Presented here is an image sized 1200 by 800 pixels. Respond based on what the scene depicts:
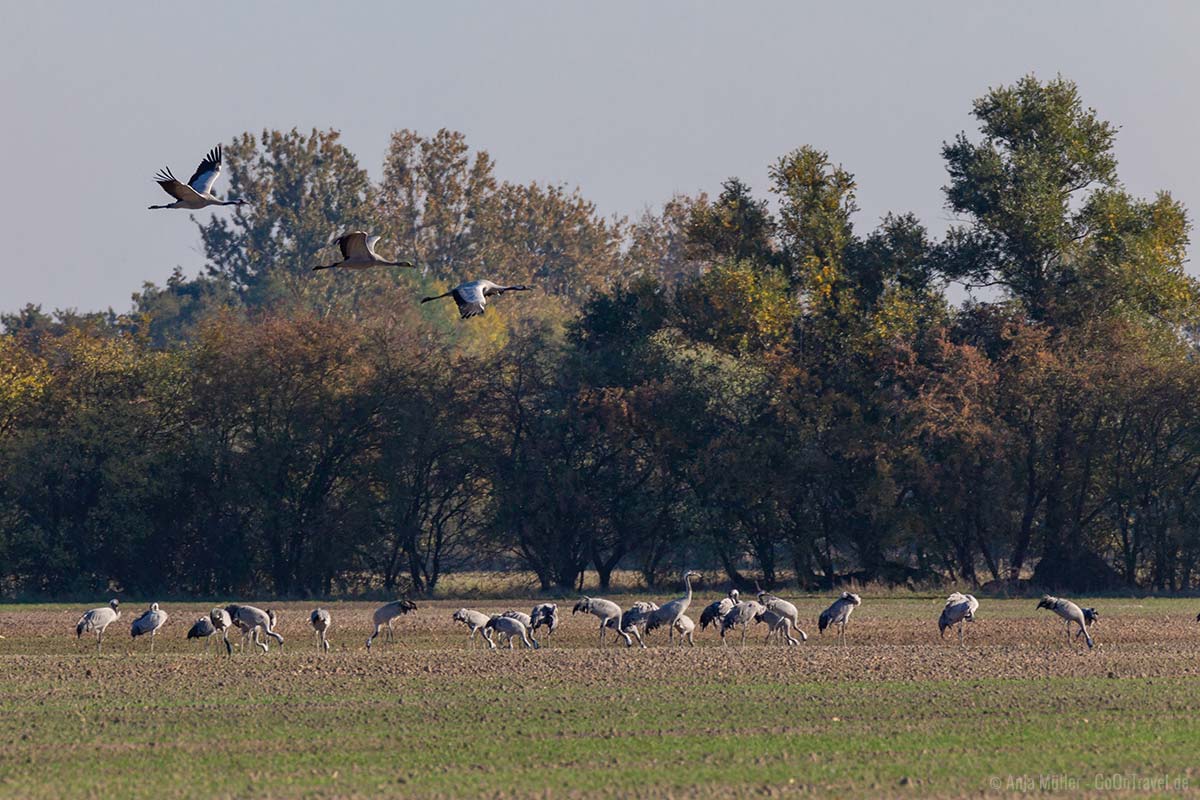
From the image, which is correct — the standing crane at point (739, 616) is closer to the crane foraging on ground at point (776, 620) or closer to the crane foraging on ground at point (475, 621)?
the crane foraging on ground at point (776, 620)

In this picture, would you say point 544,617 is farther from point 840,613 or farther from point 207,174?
point 207,174

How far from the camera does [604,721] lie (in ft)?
61.0

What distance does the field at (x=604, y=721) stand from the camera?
1509cm

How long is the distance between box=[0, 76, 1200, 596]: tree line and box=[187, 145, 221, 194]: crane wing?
29.1 metres

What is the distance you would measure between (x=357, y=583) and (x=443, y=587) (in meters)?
2.85

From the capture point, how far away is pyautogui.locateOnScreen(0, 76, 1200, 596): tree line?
166 ft

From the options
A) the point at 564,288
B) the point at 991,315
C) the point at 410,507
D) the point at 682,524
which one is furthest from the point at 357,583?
the point at 564,288

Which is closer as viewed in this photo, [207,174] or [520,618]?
[207,174]

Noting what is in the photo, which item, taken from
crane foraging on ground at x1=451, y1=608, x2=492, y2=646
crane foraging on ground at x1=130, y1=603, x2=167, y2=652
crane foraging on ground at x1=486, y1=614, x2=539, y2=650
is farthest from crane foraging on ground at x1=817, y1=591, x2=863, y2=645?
crane foraging on ground at x1=130, y1=603, x2=167, y2=652

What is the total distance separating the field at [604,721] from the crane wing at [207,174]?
6.27 m

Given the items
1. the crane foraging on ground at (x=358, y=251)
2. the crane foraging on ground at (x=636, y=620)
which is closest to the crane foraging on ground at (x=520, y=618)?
the crane foraging on ground at (x=636, y=620)

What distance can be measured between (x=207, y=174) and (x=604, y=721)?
29.6 feet

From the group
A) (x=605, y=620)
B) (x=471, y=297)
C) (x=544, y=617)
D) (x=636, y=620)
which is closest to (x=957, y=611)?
(x=636, y=620)

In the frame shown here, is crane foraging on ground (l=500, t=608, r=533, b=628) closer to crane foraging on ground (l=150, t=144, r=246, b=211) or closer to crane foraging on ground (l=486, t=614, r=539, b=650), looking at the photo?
crane foraging on ground (l=486, t=614, r=539, b=650)
